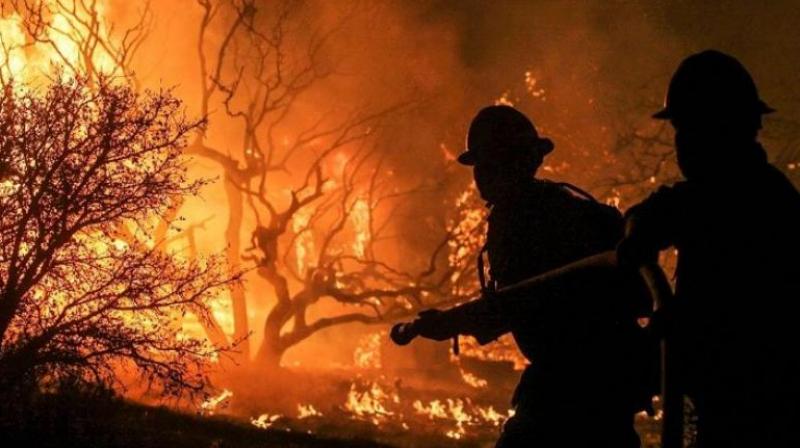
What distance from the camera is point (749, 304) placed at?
154 cm

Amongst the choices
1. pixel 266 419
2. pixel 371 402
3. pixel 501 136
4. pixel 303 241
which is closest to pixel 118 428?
pixel 266 419

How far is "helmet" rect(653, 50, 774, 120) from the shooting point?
177 centimetres

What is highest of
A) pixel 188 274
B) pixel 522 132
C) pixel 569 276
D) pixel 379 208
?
pixel 379 208

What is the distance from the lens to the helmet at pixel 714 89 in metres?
1.77

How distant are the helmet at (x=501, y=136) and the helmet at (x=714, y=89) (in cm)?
110

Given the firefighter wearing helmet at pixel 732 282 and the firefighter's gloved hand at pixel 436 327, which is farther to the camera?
the firefighter's gloved hand at pixel 436 327

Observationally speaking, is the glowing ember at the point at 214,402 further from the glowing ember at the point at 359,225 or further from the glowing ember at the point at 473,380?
the glowing ember at the point at 359,225

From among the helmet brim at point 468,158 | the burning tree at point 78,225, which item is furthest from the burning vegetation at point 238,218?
the helmet brim at point 468,158

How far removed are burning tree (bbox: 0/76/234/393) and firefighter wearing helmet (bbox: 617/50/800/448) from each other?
24.3ft

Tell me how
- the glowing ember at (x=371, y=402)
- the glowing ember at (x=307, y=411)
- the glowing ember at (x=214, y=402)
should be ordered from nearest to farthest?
the glowing ember at (x=214, y=402) < the glowing ember at (x=307, y=411) < the glowing ember at (x=371, y=402)

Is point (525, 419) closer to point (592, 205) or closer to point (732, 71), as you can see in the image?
point (592, 205)

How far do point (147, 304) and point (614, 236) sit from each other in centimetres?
706

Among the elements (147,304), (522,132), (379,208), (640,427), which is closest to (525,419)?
(522,132)

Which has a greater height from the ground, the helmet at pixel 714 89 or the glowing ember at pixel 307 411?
the helmet at pixel 714 89
